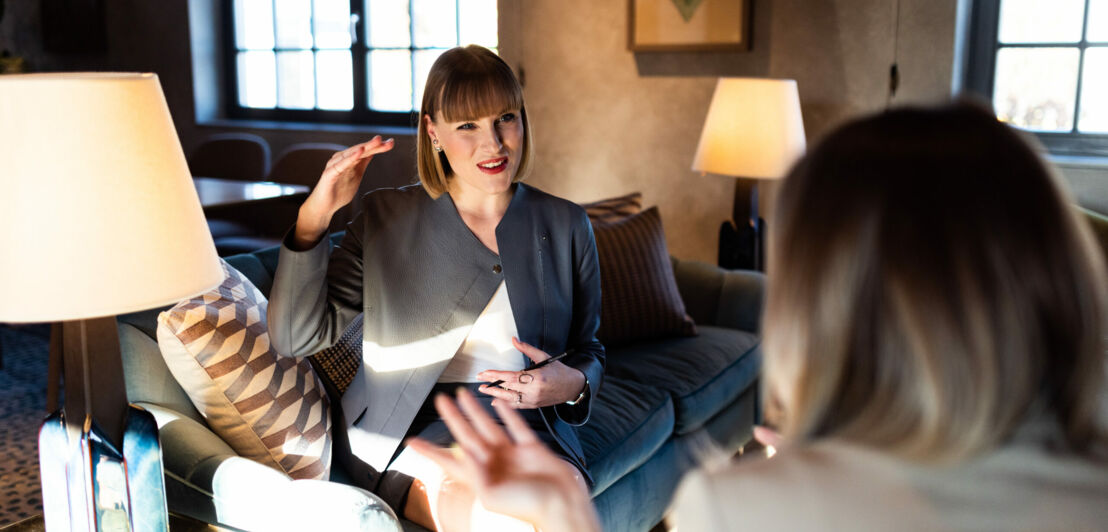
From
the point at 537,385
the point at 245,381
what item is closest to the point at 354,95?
the point at 245,381

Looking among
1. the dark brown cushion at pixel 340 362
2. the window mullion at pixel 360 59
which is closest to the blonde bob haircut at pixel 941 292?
the dark brown cushion at pixel 340 362

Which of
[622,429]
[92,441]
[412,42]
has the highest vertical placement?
[412,42]

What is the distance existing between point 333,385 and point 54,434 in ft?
2.34

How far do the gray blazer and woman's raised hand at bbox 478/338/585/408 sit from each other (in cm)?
6

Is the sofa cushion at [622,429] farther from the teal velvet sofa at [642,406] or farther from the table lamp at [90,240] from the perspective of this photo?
the table lamp at [90,240]

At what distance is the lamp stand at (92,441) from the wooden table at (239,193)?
2.29 meters

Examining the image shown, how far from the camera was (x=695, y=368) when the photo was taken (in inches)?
103

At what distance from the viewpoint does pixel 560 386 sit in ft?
5.21

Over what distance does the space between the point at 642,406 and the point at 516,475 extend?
5.01 feet

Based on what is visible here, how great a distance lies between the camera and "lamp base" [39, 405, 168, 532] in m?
1.15

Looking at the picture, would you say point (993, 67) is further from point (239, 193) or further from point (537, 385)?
point (239, 193)

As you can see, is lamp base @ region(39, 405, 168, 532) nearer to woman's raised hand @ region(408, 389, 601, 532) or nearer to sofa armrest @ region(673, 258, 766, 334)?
woman's raised hand @ region(408, 389, 601, 532)

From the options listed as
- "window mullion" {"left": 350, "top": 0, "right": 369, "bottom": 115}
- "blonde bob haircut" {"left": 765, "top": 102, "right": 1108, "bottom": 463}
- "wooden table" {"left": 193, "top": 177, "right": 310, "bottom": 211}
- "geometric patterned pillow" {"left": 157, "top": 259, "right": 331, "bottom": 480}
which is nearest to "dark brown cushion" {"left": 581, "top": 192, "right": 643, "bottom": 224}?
"geometric patterned pillow" {"left": 157, "top": 259, "right": 331, "bottom": 480}

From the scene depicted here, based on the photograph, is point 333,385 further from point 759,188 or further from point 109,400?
point 759,188
